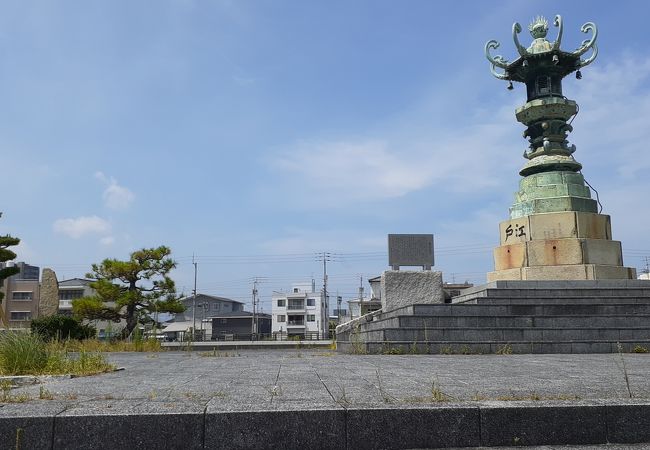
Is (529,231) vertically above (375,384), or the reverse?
(529,231)

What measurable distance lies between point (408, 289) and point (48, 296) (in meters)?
19.4

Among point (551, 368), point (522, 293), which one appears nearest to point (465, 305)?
point (522, 293)

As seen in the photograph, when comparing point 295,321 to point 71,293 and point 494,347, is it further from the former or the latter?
point 494,347

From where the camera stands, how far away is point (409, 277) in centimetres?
1377

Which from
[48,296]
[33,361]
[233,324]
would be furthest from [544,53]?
[233,324]

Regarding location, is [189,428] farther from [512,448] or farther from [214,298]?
[214,298]

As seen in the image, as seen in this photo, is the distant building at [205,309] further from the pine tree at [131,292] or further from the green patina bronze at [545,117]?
the green patina bronze at [545,117]

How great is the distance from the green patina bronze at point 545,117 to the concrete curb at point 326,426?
1335 cm

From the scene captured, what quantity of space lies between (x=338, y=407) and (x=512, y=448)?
119 cm

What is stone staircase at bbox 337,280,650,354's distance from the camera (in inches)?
393

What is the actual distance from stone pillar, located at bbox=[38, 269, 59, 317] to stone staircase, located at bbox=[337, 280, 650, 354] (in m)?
19.1

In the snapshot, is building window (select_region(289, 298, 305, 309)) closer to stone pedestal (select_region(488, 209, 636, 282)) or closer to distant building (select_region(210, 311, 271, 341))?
distant building (select_region(210, 311, 271, 341))

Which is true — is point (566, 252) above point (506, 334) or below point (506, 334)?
above

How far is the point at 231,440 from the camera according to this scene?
11.7ft
